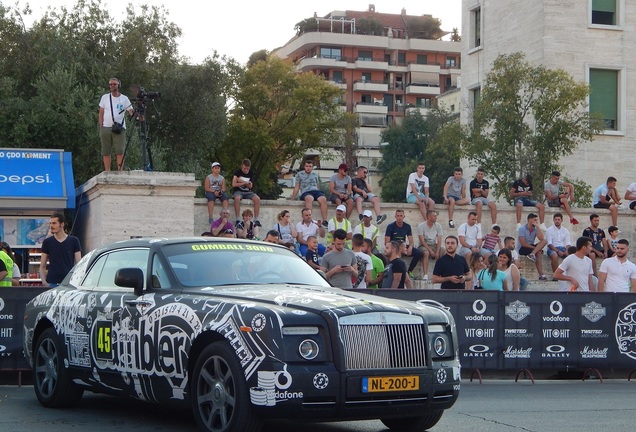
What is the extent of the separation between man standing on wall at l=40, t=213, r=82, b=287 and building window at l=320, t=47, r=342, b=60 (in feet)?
357

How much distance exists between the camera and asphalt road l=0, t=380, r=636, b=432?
9.91 m

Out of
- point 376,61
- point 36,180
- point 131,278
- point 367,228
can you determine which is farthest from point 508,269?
point 376,61

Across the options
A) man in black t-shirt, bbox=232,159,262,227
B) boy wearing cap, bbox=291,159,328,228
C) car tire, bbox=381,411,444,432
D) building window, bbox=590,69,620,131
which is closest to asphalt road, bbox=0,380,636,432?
car tire, bbox=381,411,444,432

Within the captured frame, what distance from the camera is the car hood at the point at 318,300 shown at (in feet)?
28.7

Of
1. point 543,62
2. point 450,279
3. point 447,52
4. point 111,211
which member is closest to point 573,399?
point 450,279

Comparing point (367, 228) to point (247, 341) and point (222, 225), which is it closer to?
point (222, 225)

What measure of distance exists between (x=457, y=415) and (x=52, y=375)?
4.04 metres

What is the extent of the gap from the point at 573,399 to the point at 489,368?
2.88 m

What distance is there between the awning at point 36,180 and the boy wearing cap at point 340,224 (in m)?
5.08

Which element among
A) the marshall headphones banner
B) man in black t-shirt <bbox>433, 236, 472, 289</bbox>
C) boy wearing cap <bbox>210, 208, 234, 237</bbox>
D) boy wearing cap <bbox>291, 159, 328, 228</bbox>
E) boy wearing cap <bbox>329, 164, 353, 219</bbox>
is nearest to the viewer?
the marshall headphones banner

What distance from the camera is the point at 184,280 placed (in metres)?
9.68

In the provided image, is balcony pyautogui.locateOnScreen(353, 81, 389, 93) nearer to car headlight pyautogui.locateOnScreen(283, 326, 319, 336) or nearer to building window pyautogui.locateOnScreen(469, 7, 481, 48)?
building window pyautogui.locateOnScreen(469, 7, 481, 48)

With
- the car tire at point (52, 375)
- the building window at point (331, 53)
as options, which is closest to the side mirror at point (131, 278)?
the car tire at point (52, 375)

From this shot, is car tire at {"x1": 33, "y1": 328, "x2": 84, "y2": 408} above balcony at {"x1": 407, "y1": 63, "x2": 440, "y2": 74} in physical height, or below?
Answer: below
